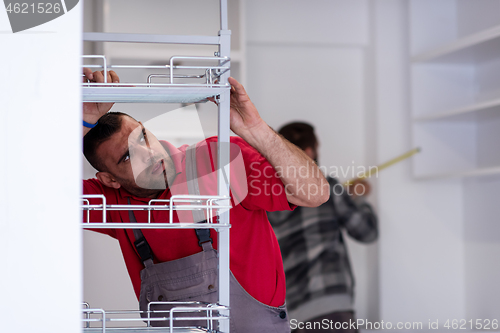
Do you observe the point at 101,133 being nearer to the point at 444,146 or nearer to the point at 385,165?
the point at 385,165

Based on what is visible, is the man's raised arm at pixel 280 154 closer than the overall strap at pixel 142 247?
Yes

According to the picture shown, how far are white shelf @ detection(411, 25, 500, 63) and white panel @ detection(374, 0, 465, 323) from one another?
169 millimetres

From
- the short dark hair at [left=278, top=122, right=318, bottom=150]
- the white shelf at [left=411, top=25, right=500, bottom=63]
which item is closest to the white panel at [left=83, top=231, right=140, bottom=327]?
the short dark hair at [left=278, top=122, right=318, bottom=150]

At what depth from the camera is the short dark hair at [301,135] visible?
1955mm

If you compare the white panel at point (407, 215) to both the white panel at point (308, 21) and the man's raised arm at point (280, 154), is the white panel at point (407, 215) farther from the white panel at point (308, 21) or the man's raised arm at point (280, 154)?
the man's raised arm at point (280, 154)

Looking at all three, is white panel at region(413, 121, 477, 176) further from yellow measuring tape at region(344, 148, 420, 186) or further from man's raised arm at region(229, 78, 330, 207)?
man's raised arm at region(229, 78, 330, 207)

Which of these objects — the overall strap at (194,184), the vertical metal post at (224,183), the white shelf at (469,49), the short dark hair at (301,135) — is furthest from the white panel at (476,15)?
the vertical metal post at (224,183)

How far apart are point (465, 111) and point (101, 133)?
158 centimetres

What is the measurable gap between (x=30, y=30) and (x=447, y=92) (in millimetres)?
2213

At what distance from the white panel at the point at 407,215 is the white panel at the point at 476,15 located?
0.84 feet

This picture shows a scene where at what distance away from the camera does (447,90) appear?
2.29 m

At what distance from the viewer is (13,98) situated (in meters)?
0.39

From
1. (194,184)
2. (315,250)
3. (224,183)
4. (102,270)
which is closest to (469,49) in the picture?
(315,250)

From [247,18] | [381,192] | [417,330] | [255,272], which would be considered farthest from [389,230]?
[255,272]
